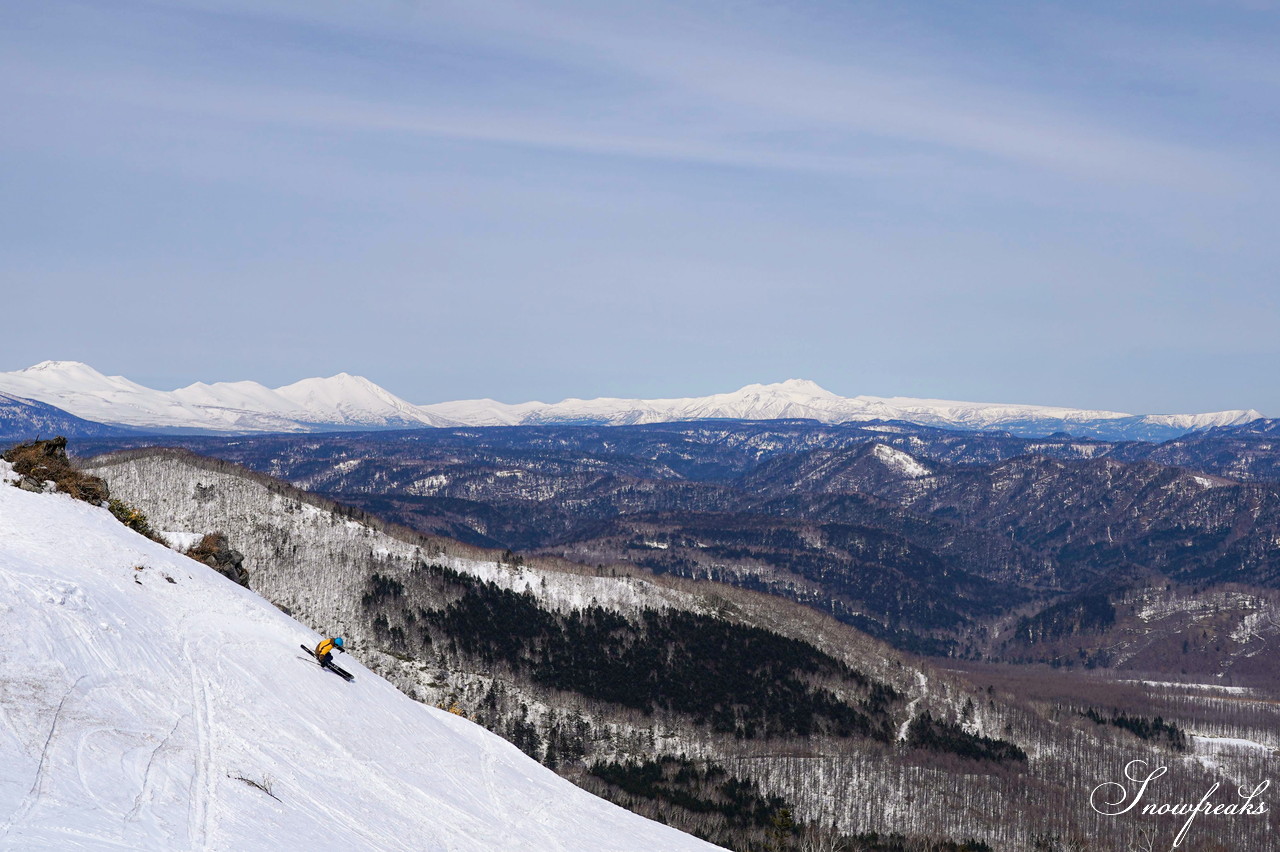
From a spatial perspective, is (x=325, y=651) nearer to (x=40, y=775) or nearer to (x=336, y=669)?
(x=336, y=669)

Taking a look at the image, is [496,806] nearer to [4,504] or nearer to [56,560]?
[56,560]

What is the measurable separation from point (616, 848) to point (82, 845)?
2866 cm

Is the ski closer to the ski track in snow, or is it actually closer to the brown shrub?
the ski track in snow

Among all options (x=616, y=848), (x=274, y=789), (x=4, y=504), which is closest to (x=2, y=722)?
(x=274, y=789)

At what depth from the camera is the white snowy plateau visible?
3294 centimetres

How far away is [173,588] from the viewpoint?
2082 inches

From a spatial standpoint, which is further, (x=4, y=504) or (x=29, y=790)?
(x=4, y=504)

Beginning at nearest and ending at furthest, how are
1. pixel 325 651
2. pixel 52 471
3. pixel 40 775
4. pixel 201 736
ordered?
pixel 40 775
pixel 201 736
pixel 325 651
pixel 52 471

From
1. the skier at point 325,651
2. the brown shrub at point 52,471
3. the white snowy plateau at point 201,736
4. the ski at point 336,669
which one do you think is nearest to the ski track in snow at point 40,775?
the white snowy plateau at point 201,736

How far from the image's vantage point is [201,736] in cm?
3994

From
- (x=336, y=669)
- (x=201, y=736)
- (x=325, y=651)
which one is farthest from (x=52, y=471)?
(x=201, y=736)

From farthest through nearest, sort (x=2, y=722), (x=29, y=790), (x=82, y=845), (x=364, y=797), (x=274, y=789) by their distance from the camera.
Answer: (x=364, y=797) → (x=274, y=789) → (x=2, y=722) → (x=29, y=790) → (x=82, y=845)

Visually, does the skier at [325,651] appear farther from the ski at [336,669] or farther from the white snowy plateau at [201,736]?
the white snowy plateau at [201,736]

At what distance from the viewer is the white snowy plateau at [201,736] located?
32938mm
